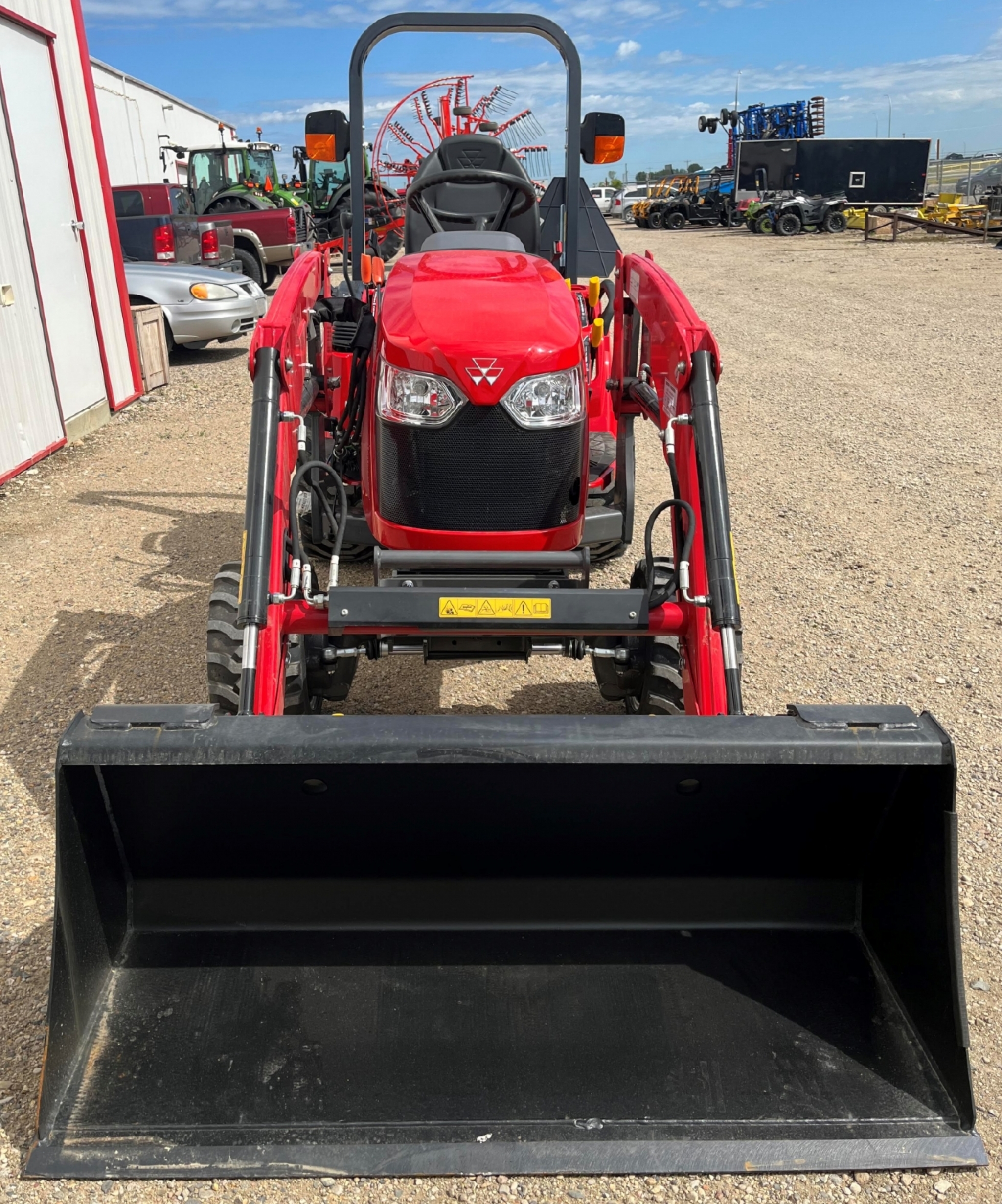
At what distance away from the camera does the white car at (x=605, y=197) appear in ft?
142

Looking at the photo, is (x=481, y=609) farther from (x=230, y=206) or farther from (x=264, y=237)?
(x=230, y=206)

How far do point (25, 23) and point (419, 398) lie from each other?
6.40m

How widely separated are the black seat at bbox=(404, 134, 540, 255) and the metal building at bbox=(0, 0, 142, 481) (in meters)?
3.78

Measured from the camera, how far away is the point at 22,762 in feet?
12.1

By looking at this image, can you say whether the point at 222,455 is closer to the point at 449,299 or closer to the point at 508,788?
the point at 449,299

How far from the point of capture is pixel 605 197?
45.8 m

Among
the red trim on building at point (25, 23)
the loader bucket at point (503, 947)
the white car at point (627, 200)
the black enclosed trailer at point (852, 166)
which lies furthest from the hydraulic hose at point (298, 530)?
the white car at point (627, 200)

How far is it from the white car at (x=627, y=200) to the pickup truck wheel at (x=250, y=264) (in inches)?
1049

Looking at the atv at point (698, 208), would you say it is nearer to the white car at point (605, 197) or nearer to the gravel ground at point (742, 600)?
the white car at point (605, 197)

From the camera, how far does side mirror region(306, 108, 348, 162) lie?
4.19 metres

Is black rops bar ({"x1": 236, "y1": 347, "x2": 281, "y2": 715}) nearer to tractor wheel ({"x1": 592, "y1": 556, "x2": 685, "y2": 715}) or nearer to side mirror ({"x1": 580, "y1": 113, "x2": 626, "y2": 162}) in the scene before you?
tractor wheel ({"x1": 592, "y1": 556, "x2": 685, "y2": 715})

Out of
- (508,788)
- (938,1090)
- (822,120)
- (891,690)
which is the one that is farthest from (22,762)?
(822,120)

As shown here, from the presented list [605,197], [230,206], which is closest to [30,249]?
[230,206]

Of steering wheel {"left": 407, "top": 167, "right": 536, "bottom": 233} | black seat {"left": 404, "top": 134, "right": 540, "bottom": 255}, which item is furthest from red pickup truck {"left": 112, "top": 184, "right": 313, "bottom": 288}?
steering wheel {"left": 407, "top": 167, "right": 536, "bottom": 233}
